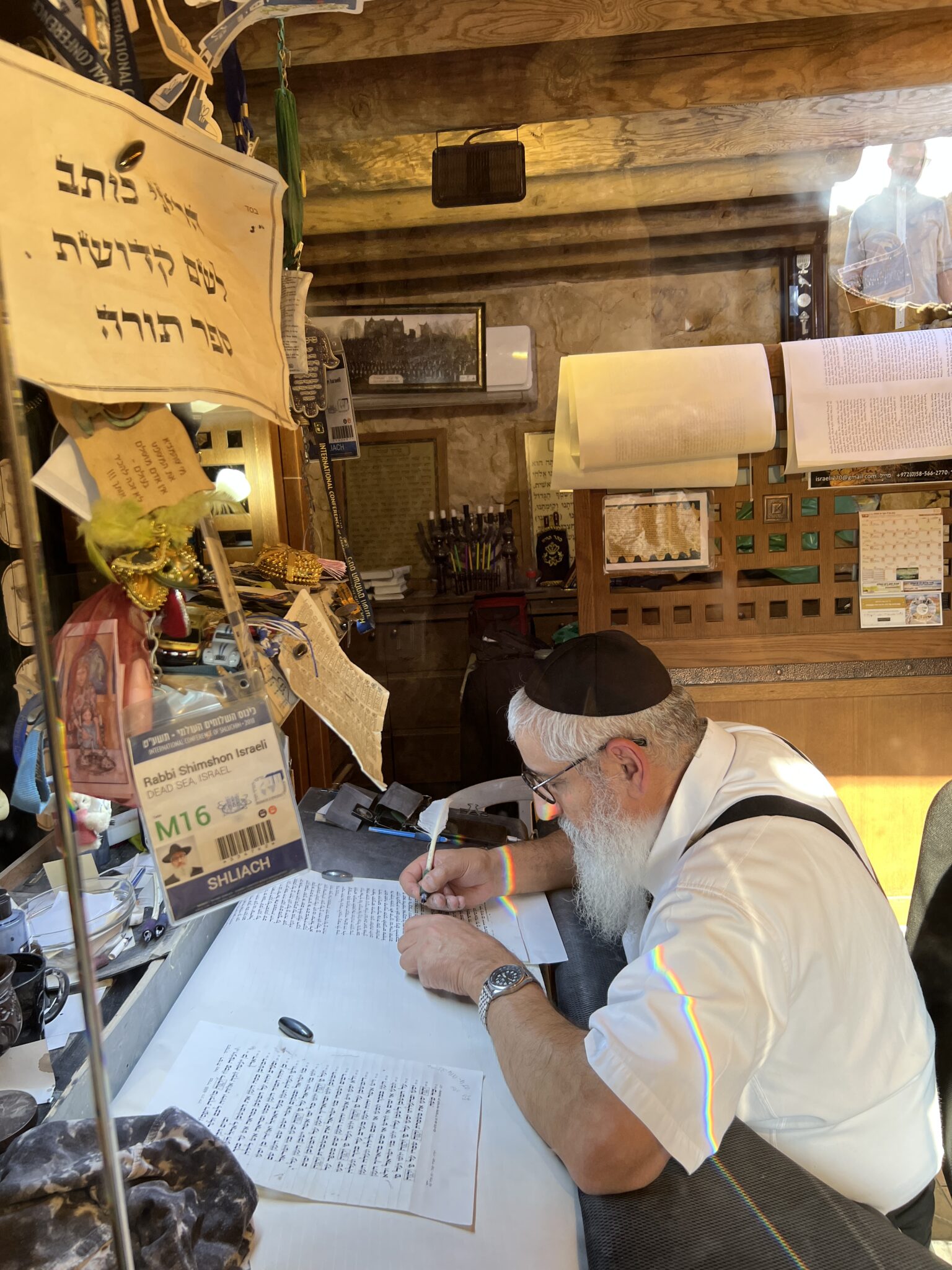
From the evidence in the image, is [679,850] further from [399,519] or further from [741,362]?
[399,519]

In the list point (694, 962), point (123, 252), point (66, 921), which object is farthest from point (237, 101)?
point (694, 962)

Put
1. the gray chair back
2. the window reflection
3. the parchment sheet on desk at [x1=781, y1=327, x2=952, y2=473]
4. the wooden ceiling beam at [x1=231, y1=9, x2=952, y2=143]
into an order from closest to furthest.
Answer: the gray chair back
the wooden ceiling beam at [x1=231, y1=9, x2=952, y2=143]
the parchment sheet on desk at [x1=781, y1=327, x2=952, y2=473]
the window reflection

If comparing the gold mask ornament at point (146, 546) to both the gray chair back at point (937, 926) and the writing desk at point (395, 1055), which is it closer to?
the writing desk at point (395, 1055)

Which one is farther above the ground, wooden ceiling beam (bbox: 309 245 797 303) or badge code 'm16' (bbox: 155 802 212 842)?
wooden ceiling beam (bbox: 309 245 797 303)

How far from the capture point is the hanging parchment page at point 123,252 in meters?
0.35

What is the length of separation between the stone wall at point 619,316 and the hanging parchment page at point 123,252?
96 cm

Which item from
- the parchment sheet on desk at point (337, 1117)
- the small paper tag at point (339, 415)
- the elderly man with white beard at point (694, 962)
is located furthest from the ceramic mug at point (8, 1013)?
the small paper tag at point (339, 415)

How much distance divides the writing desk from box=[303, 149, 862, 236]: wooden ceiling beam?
4.34 ft

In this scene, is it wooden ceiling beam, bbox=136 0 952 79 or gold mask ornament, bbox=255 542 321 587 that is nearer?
gold mask ornament, bbox=255 542 321 587

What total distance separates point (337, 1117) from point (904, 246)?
1.74 meters

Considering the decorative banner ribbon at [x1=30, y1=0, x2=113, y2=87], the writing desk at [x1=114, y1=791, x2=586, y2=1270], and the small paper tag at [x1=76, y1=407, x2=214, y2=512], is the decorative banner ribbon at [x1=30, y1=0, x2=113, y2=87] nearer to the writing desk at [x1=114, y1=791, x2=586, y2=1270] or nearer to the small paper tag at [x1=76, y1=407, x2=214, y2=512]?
the small paper tag at [x1=76, y1=407, x2=214, y2=512]

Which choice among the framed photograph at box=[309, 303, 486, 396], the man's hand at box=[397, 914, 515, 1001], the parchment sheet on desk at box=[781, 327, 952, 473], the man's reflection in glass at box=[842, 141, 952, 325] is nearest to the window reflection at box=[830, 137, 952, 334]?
the man's reflection in glass at box=[842, 141, 952, 325]

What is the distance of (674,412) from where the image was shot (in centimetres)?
137

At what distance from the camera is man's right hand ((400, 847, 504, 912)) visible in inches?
42.8
